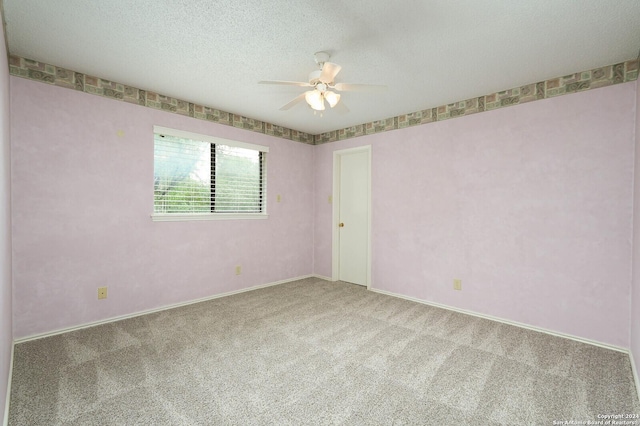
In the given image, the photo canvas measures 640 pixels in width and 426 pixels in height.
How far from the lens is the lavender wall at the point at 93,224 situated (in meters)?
2.58

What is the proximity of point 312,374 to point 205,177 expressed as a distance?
2.77 meters

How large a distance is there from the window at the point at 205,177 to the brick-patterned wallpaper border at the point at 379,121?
0.30m

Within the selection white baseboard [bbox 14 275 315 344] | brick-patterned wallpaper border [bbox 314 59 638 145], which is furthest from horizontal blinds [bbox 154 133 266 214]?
brick-patterned wallpaper border [bbox 314 59 638 145]

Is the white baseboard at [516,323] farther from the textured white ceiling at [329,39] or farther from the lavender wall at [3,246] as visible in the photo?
the lavender wall at [3,246]

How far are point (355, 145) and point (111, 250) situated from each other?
342 cm

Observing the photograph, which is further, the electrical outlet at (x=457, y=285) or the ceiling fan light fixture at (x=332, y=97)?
the electrical outlet at (x=457, y=285)

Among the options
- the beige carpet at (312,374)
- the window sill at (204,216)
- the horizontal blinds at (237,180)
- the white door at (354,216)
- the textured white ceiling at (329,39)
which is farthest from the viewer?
the white door at (354,216)

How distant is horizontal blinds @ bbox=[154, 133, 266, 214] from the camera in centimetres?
346

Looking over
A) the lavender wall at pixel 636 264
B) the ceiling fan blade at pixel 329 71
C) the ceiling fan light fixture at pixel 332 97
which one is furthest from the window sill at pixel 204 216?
the lavender wall at pixel 636 264

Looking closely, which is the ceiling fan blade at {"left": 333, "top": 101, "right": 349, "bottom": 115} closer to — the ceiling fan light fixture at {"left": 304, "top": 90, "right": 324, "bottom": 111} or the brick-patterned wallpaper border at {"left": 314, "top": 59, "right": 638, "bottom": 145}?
the ceiling fan light fixture at {"left": 304, "top": 90, "right": 324, "bottom": 111}

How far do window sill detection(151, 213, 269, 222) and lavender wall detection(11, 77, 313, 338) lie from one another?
0.19 feet

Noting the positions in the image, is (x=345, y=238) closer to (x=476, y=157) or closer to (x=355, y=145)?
(x=355, y=145)

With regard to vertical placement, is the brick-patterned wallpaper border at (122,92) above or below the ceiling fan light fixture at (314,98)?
above

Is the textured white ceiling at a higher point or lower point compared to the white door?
higher
